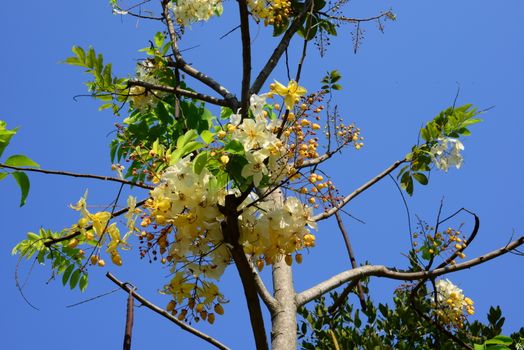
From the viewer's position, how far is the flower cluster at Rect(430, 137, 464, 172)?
2.72m

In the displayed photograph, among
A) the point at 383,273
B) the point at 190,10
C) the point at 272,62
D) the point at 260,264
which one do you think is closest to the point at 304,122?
the point at 260,264

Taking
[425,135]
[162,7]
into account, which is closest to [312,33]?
[162,7]

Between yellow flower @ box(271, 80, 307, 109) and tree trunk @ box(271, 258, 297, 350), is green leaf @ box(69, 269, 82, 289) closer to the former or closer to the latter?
tree trunk @ box(271, 258, 297, 350)

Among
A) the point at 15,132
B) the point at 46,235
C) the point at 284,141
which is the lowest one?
the point at 284,141

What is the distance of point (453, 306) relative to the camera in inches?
151

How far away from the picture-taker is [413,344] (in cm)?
403

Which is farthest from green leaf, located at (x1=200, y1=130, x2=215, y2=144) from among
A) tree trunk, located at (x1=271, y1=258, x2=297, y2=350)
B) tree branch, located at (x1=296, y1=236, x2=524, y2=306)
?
tree branch, located at (x1=296, y1=236, x2=524, y2=306)

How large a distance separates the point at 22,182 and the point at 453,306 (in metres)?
2.93

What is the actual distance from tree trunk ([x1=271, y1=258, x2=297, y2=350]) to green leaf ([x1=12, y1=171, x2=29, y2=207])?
37.8 inches

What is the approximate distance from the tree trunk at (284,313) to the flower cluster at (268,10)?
144cm

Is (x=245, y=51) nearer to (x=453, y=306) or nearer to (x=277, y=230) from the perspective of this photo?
(x=277, y=230)

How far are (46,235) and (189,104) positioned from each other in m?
1.09

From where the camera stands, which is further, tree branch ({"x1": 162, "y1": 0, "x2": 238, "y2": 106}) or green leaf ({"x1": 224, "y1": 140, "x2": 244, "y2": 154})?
tree branch ({"x1": 162, "y1": 0, "x2": 238, "y2": 106})

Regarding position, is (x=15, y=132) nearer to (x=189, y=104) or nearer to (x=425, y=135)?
(x=189, y=104)
